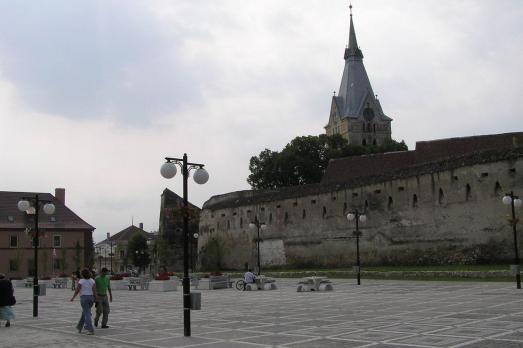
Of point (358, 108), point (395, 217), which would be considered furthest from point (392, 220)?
point (358, 108)

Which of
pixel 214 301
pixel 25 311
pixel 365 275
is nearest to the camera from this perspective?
pixel 25 311

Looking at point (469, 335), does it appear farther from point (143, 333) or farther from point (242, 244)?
point (242, 244)

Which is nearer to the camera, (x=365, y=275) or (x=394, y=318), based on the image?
(x=394, y=318)

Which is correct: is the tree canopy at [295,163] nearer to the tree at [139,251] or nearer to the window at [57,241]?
the tree at [139,251]

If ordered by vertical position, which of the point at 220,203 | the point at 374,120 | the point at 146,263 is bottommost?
the point at 146,263

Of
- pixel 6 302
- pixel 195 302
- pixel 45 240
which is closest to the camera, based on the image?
pixel 195 302

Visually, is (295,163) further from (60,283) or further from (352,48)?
(352,48)

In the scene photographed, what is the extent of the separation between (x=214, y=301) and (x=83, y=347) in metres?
12.2

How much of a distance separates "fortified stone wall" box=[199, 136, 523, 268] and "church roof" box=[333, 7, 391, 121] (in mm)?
55166

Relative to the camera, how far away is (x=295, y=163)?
77000 mm

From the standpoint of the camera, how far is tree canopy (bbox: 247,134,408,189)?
77100mm

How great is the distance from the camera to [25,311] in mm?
20938

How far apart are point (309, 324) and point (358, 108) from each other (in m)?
102

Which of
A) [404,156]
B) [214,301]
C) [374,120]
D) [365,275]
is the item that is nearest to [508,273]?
[365,275]
